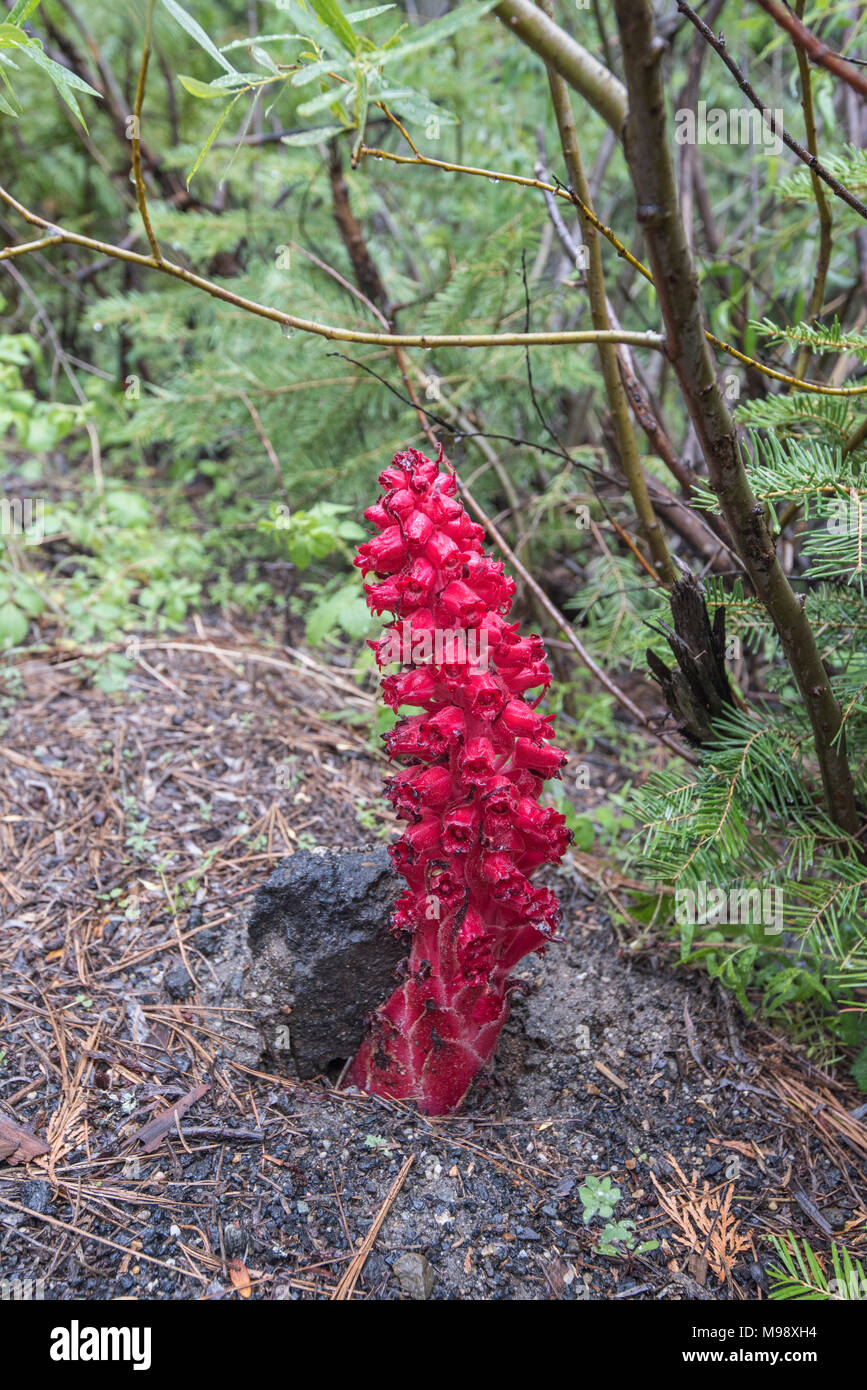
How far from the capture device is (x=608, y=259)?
153 inches

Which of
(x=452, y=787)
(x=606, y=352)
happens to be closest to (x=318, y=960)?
(x=452, y=787)

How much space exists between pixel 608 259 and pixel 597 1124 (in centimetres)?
345

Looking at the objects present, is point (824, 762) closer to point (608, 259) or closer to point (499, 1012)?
Result: point (499, 1012)

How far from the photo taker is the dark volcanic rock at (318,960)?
6.51 ft

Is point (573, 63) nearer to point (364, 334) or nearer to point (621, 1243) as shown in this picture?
point (364, 334)

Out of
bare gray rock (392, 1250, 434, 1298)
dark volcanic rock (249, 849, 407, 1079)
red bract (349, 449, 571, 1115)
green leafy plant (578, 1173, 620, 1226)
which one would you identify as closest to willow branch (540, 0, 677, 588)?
red bract (349, 449, 571, 1115)

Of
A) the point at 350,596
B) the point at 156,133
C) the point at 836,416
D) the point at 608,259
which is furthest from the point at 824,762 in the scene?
the point at 156,133

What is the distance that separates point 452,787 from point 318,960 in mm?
571

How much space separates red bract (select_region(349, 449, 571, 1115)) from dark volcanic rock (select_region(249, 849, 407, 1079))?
0.29 ft

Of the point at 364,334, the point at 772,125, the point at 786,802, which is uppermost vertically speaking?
the point at 772,125

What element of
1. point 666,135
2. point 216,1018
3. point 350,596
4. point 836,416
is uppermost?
point 666,135

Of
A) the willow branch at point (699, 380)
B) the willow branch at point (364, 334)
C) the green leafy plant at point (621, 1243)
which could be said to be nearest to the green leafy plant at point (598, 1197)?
the green leafy plant at point (621, 1243)

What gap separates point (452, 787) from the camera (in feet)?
5.66

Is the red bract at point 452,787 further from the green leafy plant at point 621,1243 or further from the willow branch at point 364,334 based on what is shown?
the green leafy plant at point 621,1243
